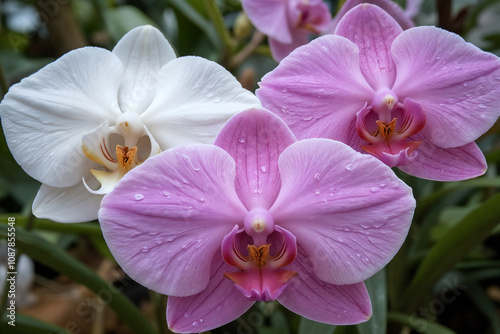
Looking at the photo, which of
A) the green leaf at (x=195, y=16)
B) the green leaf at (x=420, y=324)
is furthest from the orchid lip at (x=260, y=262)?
the green leaf at (x=195, y=16)

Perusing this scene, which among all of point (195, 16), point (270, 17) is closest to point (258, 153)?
point (270, 17)

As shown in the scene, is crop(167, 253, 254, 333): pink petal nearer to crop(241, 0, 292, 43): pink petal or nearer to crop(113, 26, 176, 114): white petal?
crop(113, 26, 176, 114): white petal

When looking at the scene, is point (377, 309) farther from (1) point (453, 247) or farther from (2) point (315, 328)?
(1) point (453, 247)

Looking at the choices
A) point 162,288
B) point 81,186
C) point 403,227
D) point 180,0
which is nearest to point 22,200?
point 180,0

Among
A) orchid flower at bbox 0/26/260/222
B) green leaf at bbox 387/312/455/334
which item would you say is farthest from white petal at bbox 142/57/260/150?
green leaf at bbox 387/312/455/334

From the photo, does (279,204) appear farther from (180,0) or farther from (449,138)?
(180,0)

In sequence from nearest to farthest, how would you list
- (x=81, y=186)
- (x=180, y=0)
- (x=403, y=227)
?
(x=403, y=227), (x=81, y=186), (x=180, y=0)

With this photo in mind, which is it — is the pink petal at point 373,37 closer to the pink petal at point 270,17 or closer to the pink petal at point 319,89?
the pink petal at point 319,89
